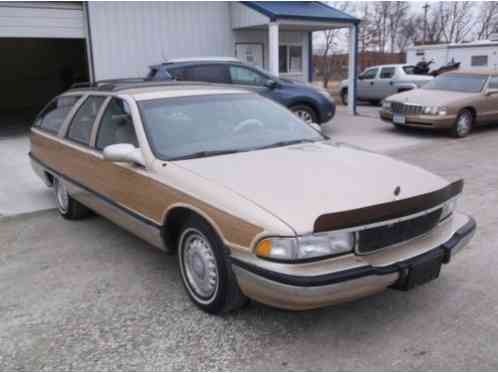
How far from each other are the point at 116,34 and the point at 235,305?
1022 centimetres

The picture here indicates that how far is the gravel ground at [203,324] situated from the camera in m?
2.83

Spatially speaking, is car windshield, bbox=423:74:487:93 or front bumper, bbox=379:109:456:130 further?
car windshield, bbox=423:74:487:93

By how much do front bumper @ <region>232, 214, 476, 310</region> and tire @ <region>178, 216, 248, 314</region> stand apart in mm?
195

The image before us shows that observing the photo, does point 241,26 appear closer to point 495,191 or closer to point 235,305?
point 495,191

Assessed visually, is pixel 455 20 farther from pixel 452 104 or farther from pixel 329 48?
pixel 452 104

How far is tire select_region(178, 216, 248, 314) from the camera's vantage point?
3072 millimetres

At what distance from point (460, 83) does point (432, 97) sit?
1.07m

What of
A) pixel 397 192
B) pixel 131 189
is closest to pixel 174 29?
pixel 131 189

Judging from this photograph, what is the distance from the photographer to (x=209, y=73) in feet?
33.8

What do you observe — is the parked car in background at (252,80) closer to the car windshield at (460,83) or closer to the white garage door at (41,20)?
the white garage door at (41,20)

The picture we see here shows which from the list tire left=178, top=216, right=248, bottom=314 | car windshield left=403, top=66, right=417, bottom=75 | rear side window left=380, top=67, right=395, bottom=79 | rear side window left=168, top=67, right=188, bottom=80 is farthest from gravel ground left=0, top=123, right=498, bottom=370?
car windshield left=403, top=66, right=417, bottom=75

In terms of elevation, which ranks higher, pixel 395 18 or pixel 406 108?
pixel 395 18

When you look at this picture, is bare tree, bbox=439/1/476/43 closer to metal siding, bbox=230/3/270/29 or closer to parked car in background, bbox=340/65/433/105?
parked car in background, bbox=340/65/433/105

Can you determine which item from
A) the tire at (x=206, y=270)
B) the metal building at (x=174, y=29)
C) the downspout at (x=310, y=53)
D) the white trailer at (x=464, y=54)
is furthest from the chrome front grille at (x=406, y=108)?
the white trailer at (x=464, y=54)
